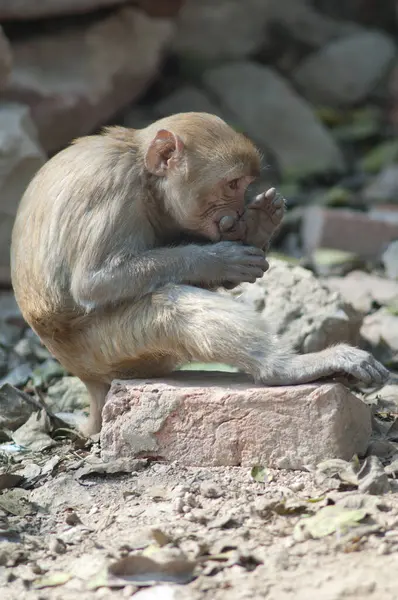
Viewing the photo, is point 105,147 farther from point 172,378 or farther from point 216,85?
point 216,85

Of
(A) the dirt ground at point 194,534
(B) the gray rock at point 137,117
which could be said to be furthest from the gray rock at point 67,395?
(B) the gray rock at point 137,117

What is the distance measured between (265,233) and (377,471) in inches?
64.8

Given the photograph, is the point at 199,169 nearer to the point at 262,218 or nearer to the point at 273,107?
the point at 262,218

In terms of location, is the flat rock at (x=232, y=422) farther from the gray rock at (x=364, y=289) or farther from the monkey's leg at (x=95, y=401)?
the gray rock at (x=364, y=289)

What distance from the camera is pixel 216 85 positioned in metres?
14.8

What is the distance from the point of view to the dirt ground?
4176mm

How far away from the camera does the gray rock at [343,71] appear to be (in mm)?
15812

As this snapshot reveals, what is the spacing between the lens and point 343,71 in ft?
52.1

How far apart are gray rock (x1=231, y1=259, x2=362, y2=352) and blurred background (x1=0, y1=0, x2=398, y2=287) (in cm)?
250

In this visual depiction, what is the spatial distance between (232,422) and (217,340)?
16.6 inches

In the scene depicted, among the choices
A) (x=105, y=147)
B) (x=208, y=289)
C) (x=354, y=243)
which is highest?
(x=105, y=147)

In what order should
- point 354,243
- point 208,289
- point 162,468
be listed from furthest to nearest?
1. point 354,243
2. point 208,289
3. point 162,468

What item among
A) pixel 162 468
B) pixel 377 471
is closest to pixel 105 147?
pixel 162 468

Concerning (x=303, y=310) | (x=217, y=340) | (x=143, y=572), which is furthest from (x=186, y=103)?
(x=143, y=572)
